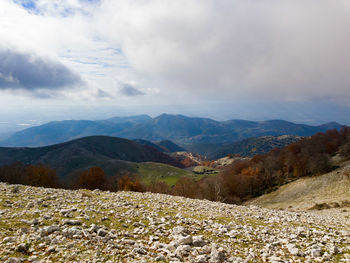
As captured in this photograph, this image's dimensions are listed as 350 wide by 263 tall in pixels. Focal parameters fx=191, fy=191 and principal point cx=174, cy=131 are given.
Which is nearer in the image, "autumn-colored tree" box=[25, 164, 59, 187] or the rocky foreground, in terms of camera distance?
the rocky foreground

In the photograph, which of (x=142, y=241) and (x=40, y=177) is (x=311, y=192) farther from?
(x=40, y=177)

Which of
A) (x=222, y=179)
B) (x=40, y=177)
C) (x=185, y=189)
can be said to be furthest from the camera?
(x=222, y=179)

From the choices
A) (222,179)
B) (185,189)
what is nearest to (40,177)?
(185,189)

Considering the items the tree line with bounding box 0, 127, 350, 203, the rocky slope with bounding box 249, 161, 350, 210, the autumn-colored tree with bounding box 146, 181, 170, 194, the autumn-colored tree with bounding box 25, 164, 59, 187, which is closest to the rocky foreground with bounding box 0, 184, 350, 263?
the rocky slope with bounding box 249, 161, 350, 210

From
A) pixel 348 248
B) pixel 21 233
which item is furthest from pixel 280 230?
pixel 21 233

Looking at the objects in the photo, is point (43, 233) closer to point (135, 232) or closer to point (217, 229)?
point (135, 232)

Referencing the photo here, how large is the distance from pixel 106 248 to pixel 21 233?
3943mm

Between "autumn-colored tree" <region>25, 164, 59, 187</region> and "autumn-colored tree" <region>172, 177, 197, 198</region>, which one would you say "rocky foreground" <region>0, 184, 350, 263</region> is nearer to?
"autumn-colored tree" <region>172, 177, 197, 198</region>

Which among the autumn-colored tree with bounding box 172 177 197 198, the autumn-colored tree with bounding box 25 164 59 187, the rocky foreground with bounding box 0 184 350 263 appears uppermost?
the rocky foreground with bounding box 0 184 350 263

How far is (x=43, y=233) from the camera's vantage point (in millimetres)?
8094

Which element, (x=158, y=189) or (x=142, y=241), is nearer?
(x=142, y=241)

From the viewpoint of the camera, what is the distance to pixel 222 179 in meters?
80.8

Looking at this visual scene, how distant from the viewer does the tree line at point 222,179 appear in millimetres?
59000

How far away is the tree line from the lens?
194 ft
